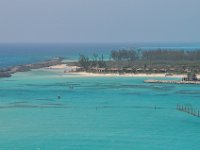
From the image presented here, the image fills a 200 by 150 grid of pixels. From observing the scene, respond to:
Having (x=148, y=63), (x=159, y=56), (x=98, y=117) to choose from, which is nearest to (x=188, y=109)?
(x=98, y=117)

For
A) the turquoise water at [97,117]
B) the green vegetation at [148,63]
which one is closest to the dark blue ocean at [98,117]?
the turquoise water at [97,117]

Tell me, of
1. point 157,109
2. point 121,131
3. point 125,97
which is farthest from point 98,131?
point 125,97

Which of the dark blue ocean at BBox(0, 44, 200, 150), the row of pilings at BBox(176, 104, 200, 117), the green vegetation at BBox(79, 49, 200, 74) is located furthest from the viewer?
the green vegetation at BBox(79, 49, 200, 74)

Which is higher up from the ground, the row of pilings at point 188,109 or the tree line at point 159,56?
the tree line at point 159,56

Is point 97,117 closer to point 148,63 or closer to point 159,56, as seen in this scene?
point 148,63

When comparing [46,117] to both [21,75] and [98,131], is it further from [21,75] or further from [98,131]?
[21,75]

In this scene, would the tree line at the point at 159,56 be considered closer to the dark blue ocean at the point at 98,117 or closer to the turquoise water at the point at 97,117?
the dark blue ocean at the point at 98,117

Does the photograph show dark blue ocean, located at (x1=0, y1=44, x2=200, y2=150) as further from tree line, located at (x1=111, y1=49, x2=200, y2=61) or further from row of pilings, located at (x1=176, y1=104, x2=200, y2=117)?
tree line, located at (x1=111, y1=49, x2=200, y2=61)

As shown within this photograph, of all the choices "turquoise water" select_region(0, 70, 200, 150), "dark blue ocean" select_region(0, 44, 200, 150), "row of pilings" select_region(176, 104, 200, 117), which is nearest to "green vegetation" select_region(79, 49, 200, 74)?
"dark blue ocean" select_region(0, 44, 200, 150)
